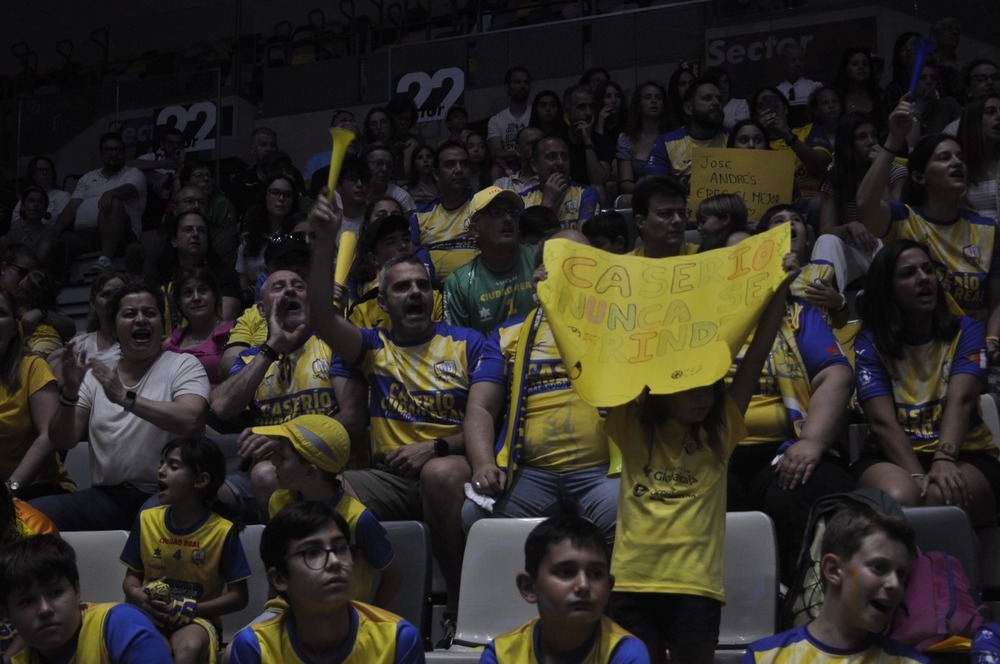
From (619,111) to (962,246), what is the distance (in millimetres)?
3762

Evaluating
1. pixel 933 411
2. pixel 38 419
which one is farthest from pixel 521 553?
pixel 38 419

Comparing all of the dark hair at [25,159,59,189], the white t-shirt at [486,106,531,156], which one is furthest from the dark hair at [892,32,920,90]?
the dark hair at [25,159,59,189]

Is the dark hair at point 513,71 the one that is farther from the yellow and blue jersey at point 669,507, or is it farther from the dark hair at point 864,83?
the yellow and blue jersey at point 669,507

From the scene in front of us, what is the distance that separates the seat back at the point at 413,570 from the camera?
3.93m

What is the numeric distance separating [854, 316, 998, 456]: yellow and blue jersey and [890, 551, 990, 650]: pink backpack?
953 millimetres

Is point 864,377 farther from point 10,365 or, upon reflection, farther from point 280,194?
point 280,194

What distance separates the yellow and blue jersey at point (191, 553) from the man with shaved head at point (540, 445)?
74cm

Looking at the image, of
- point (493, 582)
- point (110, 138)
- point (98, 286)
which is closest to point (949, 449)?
point (493, 582)

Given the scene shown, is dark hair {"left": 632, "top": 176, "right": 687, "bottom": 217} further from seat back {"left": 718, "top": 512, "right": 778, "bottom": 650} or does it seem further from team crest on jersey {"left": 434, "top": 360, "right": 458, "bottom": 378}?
seat back {"left": 718, "top": 512, "right": 778, "bottom": 650}

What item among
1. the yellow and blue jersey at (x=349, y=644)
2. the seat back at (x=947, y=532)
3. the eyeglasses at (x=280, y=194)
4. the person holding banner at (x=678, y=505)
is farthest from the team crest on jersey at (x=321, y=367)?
the eyeglasses at (x=280, y=194)

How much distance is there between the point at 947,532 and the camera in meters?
3.58

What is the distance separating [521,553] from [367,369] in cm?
109

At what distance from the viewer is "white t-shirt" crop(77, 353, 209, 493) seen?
15.8 ft

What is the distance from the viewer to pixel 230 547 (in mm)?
4086
